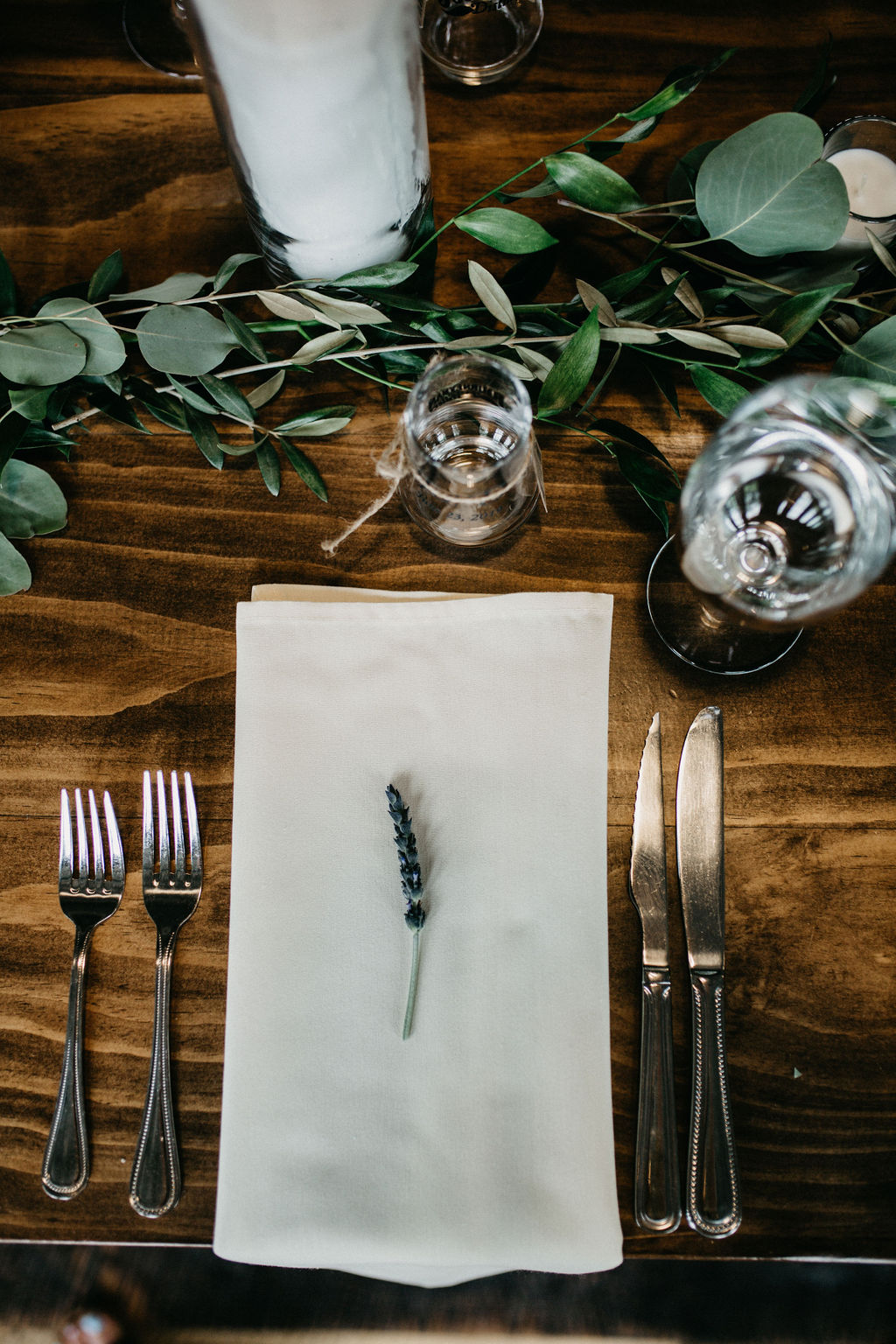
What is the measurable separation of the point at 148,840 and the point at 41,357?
36cm

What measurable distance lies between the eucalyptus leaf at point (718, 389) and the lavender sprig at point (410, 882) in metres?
0.37

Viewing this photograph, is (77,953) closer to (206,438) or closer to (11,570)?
(11,570)

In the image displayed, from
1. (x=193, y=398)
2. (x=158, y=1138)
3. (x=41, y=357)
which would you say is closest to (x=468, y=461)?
(x=193, y=398)

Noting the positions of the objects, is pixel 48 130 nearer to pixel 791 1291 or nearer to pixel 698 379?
pixel 698 379

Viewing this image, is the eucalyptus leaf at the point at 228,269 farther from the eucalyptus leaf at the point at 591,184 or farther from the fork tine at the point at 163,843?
the fork tine at the point at 163,843

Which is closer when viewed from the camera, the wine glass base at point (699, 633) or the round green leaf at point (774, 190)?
the round green leaf at point (774, 190)

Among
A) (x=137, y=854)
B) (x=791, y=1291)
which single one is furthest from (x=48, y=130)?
(x=791, y=1291)

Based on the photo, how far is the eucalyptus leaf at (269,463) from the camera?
652 millimetres

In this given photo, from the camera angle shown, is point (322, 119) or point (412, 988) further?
point (412, 988)

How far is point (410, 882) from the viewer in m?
0.59

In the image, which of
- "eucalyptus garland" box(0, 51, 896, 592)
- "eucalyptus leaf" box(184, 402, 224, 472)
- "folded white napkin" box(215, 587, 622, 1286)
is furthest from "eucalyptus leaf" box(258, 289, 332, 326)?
"folded white napkin" box(215, 587, 622, 1286)

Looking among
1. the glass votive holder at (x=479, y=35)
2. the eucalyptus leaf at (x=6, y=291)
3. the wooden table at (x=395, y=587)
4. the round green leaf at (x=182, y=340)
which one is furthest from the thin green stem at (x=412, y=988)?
the glass votive holder at (x=479, y=35)

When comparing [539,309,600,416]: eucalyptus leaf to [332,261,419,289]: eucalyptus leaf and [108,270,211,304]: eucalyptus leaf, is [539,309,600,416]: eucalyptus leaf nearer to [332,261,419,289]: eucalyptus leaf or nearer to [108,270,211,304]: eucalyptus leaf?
[332,261,419,289]: eucalyptus leaf

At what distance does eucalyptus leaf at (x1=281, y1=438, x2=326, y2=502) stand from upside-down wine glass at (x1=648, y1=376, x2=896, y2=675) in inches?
11.0
